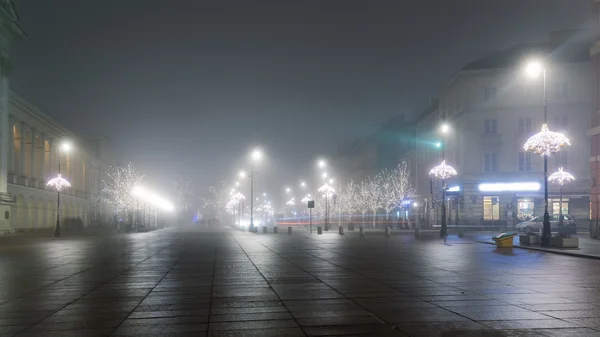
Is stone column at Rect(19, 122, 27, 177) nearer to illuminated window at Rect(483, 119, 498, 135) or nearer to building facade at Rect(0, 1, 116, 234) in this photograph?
building facade at Rect(0, 1, 116, 234)

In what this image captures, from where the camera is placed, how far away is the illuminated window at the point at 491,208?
228 feet

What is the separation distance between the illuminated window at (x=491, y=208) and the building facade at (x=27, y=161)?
49.8 m

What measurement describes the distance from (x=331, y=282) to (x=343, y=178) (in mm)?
129371

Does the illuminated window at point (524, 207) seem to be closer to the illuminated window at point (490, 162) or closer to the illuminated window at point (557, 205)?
the illuminated window at point (557, 205)

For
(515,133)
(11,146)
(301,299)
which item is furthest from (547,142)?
(11,146)

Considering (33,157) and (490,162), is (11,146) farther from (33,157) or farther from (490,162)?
(490,162)

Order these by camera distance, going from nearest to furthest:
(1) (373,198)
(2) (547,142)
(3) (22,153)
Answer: (2) (547,142)
(3) (22,153)
(1) (373,198)

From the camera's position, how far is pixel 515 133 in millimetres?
69062

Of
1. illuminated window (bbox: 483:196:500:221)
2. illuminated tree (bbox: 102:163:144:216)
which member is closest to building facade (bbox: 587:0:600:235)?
illuminated window (bbox: 483:196:500:221)

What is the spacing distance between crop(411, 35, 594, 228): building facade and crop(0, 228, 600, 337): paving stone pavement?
1923 inches

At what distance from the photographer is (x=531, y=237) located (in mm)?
34062

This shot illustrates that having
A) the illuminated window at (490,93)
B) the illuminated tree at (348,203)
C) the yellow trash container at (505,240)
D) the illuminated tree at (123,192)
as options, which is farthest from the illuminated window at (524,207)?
the illuminated tree at (123,192)

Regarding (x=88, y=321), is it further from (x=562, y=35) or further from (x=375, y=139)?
(x=375, y=139)

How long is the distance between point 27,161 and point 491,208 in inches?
Answer: 2040
